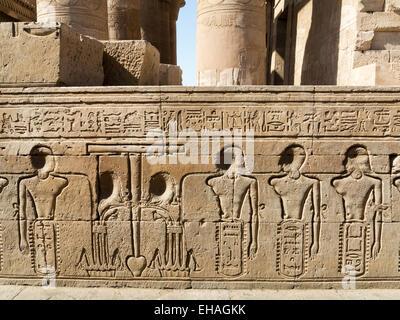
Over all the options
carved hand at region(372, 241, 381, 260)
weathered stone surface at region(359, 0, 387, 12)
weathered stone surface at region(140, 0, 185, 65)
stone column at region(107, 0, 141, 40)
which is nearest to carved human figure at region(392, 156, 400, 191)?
carved hand at region(372, 241, 381, 260)

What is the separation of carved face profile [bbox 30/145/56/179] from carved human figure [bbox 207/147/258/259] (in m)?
1.38

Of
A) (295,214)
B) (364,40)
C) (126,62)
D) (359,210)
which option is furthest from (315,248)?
(364,40)

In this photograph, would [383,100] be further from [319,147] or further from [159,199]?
[159,199]

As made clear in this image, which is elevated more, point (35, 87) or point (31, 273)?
point (35, 87)

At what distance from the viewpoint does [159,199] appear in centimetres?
294

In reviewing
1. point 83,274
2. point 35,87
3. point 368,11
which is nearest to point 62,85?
point 35,87

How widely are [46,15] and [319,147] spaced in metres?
4.46

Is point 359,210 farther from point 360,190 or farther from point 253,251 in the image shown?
point 253,251

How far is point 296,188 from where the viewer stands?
2.88m

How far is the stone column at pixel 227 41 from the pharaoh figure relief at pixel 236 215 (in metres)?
2.39

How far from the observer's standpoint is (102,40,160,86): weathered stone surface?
11.8 feet

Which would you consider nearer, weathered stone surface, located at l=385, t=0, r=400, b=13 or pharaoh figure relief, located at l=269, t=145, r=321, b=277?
pharaoh figure relief, located at l=269, t=145, r=321, b=277

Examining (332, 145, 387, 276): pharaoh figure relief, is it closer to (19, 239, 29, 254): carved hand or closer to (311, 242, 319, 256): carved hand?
(311, 242, 319, 256): carved hand

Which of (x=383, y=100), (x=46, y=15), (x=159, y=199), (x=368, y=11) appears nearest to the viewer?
(x=383, y=100)
